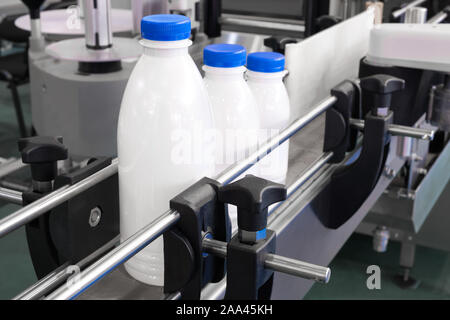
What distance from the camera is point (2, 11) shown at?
3.59 m

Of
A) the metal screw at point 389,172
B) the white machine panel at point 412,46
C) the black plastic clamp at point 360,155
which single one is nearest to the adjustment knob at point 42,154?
the black plastic clamp at point 360,155

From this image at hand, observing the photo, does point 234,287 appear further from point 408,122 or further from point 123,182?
point 408,122

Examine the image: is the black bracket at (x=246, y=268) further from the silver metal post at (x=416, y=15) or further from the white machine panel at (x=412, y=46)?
the silver metal post at (x=416, y=15)

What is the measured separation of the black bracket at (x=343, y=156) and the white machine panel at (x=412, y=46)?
0.16 m

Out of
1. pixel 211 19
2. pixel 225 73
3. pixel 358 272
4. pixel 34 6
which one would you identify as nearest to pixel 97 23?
pixel 34 6

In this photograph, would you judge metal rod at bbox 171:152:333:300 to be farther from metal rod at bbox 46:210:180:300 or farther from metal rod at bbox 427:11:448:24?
metal rod at bbox 427:11:448:24

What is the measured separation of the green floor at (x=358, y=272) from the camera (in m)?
1.91

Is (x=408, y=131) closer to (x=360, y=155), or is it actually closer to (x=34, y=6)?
(x=360, y=155)

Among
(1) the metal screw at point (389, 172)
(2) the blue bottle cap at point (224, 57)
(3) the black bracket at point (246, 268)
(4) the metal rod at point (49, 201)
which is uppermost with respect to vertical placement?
(2) the blue bottle cap at point (224, 57)

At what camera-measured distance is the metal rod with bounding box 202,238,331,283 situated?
47cm

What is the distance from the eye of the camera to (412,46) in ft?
3.14

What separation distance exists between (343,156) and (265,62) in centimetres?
28

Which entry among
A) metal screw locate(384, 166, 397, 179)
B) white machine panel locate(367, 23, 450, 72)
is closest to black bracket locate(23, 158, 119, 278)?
white machine panel locate(367, 23, 450, 72)

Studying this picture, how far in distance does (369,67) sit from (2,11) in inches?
125
